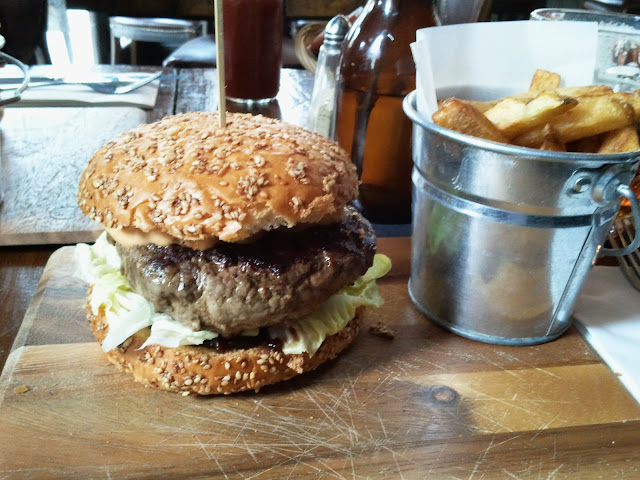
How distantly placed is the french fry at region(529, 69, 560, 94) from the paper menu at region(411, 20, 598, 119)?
4.8 inches

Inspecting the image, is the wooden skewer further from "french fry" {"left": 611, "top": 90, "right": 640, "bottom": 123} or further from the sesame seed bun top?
"french fry" {"left": 611, "top": 90, "right": 640, "bottom": 123}

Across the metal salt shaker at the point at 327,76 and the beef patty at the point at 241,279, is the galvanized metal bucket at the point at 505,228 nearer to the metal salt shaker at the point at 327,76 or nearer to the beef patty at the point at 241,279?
the beef patty at the point at 241,279

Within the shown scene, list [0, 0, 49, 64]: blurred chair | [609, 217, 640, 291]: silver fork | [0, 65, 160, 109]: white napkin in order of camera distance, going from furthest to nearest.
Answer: [0, 0, 49, 64]: blurred chair, [0, 65, 160, 109]: white napkin, [609, 217, 640, 291]: silver fork

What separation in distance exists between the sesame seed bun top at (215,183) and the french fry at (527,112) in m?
0.38

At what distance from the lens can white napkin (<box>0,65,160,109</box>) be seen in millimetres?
3006

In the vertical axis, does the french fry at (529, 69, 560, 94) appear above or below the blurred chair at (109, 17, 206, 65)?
above

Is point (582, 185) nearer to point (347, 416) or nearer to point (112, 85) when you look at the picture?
point (347, 416)

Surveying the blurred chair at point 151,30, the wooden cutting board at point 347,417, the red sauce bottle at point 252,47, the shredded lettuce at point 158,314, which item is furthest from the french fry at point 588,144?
the blurred chair at point 151,30

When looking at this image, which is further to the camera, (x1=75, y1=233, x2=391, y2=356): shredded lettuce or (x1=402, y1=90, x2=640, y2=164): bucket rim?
(x1=75, y1=233, x2=391, y2=356): shredded lettuce

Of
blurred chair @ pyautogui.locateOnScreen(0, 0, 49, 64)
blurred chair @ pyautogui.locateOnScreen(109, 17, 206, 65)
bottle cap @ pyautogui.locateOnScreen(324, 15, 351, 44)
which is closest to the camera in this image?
bottle cap @ pyautogui.locateOnScreen(324, 15, 351, 44)

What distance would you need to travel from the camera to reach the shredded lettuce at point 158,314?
4.32 feet

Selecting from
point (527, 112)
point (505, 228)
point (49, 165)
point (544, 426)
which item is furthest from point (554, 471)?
point (49, 165)

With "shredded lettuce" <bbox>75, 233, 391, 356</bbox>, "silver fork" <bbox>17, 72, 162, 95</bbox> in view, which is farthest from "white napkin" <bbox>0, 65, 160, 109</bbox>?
"shredded lettuce" <bbox>75, 233, 391, 356</bbox>

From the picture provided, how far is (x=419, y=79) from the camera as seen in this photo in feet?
4.53
